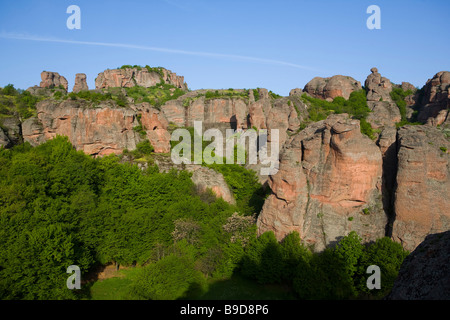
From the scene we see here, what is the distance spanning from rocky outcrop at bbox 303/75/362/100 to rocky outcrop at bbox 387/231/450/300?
63649mm

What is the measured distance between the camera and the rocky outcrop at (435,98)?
50406 millimetres

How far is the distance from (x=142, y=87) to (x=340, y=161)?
86105mm

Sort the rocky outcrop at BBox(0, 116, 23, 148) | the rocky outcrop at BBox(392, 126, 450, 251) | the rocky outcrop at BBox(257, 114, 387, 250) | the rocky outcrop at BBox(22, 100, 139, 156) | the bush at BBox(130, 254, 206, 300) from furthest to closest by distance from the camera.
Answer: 1. the rocky outcrop at BBox(22, 100, 139, 156)
2. the rocky outcrop at BBox(0, 116, 23, 148)
3. the rocky outcrop at BBox(257, 114, 387, 250)
4. the rocky outcrop at BBox(392, 126, 450, 251)
5. the bush at BBox(130, 254, 206, 300)

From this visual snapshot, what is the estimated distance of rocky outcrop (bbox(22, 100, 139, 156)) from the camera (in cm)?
4438

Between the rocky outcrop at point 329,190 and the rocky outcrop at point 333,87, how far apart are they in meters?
45.2

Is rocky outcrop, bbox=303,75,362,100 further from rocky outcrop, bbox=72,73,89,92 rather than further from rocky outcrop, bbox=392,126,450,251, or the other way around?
rocky outcrop, bbox=72,73,89,92

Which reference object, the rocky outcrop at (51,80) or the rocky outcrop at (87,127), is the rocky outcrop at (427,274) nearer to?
the rocky outcrop at (87,127)

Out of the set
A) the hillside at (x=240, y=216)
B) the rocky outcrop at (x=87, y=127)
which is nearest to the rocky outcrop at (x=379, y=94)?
the hillside at (x=240, y=216)

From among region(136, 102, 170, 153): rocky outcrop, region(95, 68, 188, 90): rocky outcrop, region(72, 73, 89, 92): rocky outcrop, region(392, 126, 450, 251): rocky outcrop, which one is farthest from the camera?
region(72, 73, 89, 92): rocky outcrop

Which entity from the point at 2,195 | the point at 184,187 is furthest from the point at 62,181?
the point at 184,187

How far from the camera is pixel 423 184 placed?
66.6 feet

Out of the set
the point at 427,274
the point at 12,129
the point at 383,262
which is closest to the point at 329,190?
the point at 383,262

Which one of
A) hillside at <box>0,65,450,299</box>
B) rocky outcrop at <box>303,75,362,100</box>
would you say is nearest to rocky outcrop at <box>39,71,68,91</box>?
hillside at <box>0,65,450,299</box>

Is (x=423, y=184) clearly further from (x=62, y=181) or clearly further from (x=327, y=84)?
(x=327, y=84)
